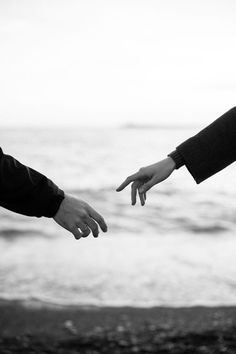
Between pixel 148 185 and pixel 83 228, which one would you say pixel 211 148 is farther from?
pixel 83 228

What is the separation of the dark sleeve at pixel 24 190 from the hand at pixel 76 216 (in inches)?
2.4

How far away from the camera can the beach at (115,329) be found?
536 centimetres

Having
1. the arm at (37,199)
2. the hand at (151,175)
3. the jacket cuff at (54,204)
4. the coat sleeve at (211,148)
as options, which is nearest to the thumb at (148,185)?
the hand at (151,175)

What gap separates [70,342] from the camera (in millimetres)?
5492

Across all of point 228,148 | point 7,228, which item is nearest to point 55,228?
point 7,228

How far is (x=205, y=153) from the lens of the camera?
2.76m

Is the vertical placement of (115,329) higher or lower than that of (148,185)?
lower

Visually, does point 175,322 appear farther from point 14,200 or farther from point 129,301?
point 14,200

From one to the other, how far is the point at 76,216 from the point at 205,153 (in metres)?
0.78

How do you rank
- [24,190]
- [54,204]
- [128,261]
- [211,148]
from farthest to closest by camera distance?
[128,261] → [211,148] → [54,204] → [24,190]

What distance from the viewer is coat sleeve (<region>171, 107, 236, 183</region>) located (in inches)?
106

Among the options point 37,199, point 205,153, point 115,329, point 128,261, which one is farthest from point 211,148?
point 128,261

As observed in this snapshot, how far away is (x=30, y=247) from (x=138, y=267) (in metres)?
3.35

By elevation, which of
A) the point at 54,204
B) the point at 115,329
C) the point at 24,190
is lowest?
the point at 115,329
